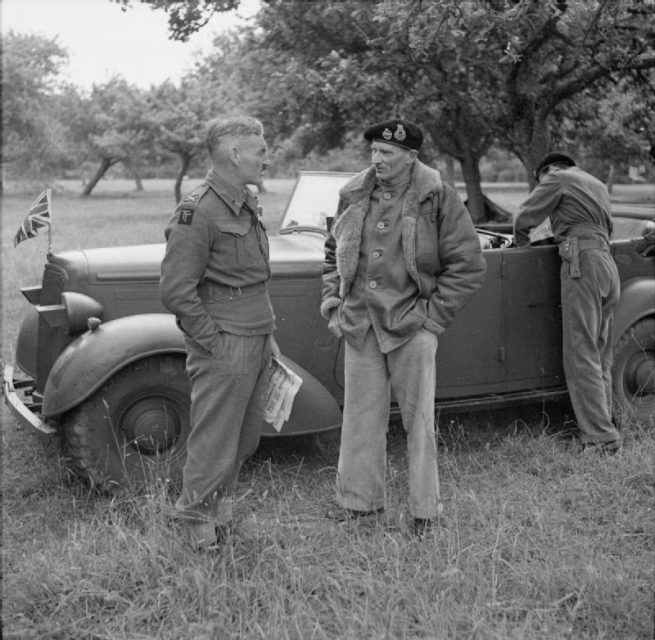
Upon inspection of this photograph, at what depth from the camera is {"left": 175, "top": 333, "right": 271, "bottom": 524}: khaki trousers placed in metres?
3.26

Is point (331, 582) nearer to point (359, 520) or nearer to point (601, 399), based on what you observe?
point (359, 520)

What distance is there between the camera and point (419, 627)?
2797mm

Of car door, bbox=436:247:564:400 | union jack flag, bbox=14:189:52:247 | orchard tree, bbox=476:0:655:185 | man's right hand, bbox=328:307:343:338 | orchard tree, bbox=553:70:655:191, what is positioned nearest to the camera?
man's right hand, bbox=328:307:343:338

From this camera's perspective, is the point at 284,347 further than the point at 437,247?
Yes

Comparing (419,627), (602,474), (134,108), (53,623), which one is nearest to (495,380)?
(602,474)

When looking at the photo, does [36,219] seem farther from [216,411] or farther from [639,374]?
[639,374]

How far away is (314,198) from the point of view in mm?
5180

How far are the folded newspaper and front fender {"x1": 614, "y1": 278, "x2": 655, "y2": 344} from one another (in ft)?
8.32

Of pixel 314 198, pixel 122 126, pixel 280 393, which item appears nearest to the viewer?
pixel 280 393

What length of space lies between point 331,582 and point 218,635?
481 mm

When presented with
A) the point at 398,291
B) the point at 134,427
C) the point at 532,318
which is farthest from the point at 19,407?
the point at 532,318

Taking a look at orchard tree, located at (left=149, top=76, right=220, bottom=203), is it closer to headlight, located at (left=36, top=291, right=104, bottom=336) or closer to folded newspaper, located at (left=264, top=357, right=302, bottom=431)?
headlight, located at (left=36, top=291, right=104, bottom=336)

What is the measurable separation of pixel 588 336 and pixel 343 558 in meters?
2.17

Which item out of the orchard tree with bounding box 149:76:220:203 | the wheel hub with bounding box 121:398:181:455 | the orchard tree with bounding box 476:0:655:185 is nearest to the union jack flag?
the wheel hub with bounding box 121:398:181:455
